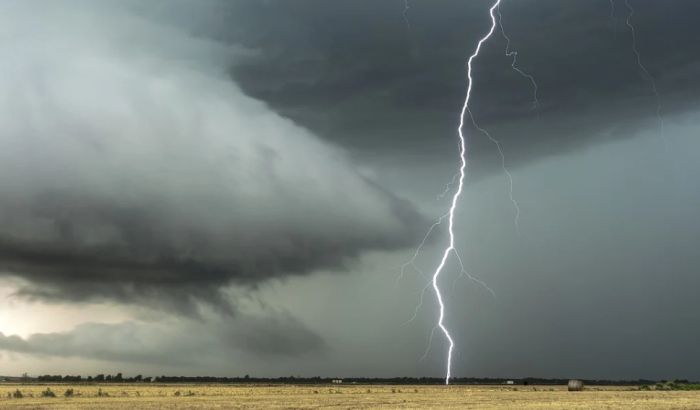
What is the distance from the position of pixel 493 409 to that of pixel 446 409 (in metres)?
3.18

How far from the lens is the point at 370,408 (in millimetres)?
44750

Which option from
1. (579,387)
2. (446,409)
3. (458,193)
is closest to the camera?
(446,409)

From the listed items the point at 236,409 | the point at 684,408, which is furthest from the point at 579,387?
the point at 236,409

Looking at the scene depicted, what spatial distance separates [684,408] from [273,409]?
88.4 feet

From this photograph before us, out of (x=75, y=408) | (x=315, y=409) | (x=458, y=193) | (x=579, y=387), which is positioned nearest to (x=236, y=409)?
(x=315, y=409)

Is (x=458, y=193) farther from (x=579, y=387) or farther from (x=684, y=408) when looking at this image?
(x=579, y=387)

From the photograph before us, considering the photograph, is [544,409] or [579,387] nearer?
[544,409]

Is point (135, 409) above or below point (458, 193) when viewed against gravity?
below

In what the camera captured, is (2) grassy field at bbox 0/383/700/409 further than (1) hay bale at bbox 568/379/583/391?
No

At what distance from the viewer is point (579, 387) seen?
295 feet

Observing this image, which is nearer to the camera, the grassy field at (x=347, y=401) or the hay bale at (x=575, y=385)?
the grassy field at (x=347, y=401)

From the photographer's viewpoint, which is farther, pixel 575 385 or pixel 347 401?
pixel 575 385

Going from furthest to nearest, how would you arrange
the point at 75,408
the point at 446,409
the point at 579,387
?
the point at 579,387 < the point at 75,408 < the point at 446,409

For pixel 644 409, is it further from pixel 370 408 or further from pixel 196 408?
pixel 196 408
